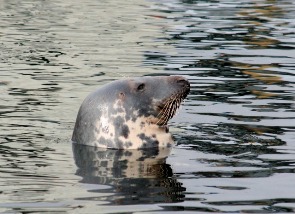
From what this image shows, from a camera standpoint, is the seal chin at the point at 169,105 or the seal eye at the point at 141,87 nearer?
the seal chin at the point at 169,105

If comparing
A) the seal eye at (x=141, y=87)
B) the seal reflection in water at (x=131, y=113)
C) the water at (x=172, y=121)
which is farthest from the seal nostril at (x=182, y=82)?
the water at (x=172, y=121)

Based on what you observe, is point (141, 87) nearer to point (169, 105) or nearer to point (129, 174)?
point (169, 105)

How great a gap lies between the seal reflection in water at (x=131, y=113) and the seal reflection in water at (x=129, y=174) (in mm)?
139

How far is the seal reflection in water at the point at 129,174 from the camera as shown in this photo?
1001 cm

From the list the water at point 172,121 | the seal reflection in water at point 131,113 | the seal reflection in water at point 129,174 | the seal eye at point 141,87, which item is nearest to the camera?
the seal reflection in water at point 129,174

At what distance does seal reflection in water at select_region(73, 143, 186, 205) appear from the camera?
32.8 ft

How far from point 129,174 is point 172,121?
12.7ft

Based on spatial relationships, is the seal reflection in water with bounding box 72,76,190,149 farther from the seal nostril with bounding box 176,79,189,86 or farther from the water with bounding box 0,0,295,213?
the water with bounding box 0,0,295,213

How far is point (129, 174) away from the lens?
11.3 m

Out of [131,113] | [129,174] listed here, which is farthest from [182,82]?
[129,174]

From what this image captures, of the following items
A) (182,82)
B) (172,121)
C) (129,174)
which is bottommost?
(172,121)

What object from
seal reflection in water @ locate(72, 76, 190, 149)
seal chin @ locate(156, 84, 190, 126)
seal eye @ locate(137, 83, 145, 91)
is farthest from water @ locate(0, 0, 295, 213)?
seal eye @ locate(137, 83, 145, 91)

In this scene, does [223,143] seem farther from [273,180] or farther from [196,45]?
[196,45]

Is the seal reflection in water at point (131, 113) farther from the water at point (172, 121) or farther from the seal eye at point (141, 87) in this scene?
the water at point (172, 121)
